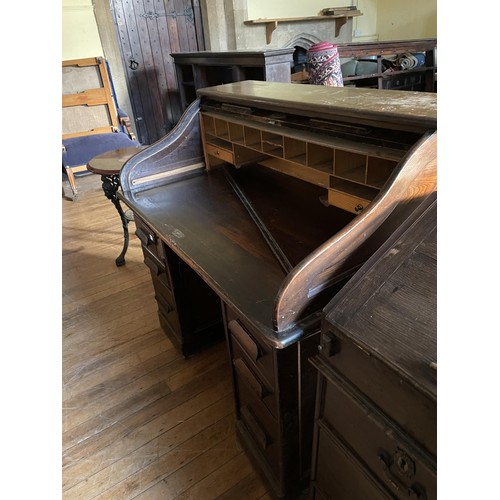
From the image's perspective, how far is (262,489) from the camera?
4.40ft

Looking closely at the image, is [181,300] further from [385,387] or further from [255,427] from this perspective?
[385,387]

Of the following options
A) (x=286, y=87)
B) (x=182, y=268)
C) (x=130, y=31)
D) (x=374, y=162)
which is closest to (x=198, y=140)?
(x=286, y=87)

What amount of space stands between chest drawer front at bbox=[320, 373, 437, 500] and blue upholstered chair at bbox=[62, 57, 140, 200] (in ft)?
12.2

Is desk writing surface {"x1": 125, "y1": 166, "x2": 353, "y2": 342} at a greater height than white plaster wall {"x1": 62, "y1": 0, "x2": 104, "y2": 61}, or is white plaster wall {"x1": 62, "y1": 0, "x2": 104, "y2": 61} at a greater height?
white plaster wall {"x1": 62, "y1": 0, "x2": 104, "y2": 61}

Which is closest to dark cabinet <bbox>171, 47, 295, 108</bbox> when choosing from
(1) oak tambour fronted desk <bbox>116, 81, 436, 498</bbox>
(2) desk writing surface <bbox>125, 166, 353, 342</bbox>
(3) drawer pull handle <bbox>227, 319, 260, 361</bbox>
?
(1) oak tambour fronted desk <bbox>116, 81, 436, 498</bbox>

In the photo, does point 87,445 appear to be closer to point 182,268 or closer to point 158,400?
point 158,400

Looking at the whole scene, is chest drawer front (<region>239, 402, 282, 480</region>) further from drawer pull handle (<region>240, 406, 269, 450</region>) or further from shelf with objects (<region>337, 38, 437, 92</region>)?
shelf with objects (<region>337, 38, 437, 92</region>)

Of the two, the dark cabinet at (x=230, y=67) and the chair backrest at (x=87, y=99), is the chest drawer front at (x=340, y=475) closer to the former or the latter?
the dark cabinet at (x=230, y=67)

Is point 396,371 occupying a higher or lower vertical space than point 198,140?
lower

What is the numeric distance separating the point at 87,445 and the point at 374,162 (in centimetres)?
149

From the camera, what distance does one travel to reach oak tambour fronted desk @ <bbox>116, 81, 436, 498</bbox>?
89cm

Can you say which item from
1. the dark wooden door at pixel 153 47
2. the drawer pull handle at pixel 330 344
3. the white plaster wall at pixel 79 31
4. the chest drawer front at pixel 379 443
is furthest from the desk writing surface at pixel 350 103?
the dark wooden door at pixel 153 47

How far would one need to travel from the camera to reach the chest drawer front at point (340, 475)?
2.71 ft

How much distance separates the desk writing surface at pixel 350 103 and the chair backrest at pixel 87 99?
3048 mm
